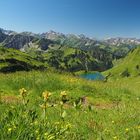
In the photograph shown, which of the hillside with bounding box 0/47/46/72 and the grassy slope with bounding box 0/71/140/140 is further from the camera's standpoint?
the hillside with bounding box 0/47/46/72

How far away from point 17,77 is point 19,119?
667 inches

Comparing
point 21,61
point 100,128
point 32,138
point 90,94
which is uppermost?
point 32,138

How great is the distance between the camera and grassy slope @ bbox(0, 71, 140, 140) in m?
7.72

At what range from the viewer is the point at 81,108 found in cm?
1212

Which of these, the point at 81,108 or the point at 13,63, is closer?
the point at 81,108

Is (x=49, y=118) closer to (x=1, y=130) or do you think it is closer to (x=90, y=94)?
(x=1, y=130)

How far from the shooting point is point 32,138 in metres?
5.95

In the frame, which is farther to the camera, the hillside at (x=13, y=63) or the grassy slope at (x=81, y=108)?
the hillside at (x=13, y=63)

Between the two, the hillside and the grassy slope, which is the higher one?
the grassy slope

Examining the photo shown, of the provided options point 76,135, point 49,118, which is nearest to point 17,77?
point 49,118

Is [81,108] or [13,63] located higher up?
[81,108]

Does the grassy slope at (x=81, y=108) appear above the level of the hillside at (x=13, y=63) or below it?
above

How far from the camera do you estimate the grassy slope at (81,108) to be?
772cm

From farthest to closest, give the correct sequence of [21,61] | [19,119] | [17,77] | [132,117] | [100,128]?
[21,61]
[17,77]
[132,117]
[100,128]
[19,119]
